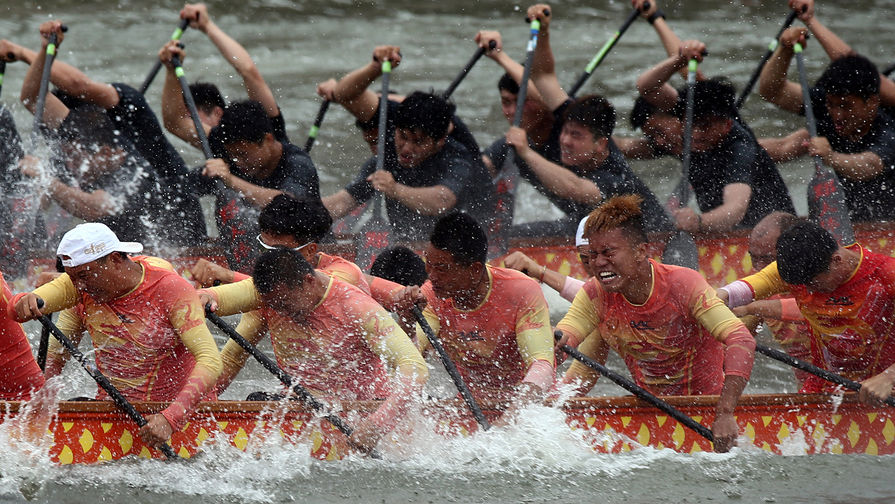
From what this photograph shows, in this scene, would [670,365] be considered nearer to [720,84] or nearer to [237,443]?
[237,443]

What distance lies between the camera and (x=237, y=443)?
4391 millimetres

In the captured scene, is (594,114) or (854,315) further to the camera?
(594,114)

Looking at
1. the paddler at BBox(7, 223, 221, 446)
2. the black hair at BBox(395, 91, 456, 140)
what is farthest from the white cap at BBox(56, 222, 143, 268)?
the black hair at BBox(395, 91, 456, 140)

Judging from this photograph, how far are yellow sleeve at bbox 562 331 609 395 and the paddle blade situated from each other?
2.15 meters

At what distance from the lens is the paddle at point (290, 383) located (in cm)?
436

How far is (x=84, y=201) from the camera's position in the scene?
6.70m

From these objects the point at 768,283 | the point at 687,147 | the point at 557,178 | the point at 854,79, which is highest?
the point at 854,79

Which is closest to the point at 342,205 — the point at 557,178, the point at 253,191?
the point at 253,191

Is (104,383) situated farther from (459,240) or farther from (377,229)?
(377,229)

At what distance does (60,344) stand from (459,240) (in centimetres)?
166

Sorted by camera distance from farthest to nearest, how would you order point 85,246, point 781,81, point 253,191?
point 781,81 → point 253,191 → point 85,246

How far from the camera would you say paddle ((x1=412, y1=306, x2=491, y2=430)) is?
4.45 meters

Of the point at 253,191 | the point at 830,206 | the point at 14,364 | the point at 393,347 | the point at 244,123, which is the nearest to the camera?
the point at 393,347

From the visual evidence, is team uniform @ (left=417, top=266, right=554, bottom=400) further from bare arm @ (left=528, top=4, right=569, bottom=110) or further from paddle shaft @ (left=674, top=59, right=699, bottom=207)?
bare arm @ (left=528, top=4, right=569, bottom=110)
